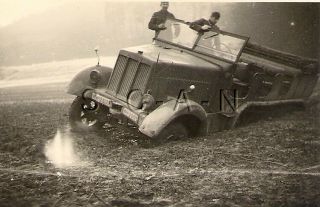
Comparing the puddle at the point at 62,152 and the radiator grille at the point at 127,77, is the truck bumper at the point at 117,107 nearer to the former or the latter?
the radiator grille at the point at 127,77

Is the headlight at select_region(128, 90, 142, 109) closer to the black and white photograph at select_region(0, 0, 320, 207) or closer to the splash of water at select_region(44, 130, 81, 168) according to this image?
the black and white photograph at select_region(0, 0, 320, 207)

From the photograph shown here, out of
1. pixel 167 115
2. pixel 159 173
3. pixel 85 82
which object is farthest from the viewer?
pixel 85 82

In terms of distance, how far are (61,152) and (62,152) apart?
0.04 ft

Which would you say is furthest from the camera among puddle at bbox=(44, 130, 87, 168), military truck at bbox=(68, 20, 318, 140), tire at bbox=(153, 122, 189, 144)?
military truck at bbox=(68, 20, 318, 140)

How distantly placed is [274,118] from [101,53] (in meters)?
9.98

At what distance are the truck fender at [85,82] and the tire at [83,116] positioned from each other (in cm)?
15

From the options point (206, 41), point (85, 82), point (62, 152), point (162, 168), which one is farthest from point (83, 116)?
point (162, 168)

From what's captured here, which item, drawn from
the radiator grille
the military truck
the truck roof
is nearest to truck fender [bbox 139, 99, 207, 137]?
the military truck

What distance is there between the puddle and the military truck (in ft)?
2.01

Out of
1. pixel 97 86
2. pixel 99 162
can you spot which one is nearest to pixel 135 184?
pixel 99 162

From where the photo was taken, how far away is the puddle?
4.18m

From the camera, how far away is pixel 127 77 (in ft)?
17.1

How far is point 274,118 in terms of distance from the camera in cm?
615

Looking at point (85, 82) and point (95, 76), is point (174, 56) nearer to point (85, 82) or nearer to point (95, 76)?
point (95, 76)
